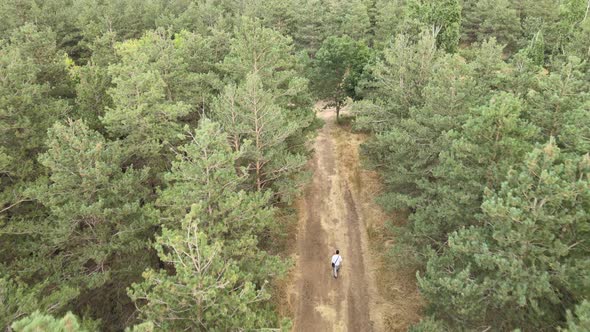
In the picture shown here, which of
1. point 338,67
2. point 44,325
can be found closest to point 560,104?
point 44,325

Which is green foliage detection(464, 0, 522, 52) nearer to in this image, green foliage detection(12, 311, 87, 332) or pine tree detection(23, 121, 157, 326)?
pine tree detection(23, 121, 157, 326)

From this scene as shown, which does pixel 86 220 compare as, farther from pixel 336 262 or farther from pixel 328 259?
pixel 328 259

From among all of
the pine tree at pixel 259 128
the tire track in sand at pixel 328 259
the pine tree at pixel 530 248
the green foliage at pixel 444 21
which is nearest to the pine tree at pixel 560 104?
the pine tree at pixel 530 248

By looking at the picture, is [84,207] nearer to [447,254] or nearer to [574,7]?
[447,254]

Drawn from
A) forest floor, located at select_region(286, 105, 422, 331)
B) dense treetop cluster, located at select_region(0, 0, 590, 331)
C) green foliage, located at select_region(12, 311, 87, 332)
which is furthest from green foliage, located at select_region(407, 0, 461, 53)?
green foliage, located at select_region(12, 311, 87, 332)

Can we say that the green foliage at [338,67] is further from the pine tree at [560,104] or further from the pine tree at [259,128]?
the pine tree at [560,104]

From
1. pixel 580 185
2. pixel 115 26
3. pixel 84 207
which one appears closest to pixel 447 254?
pixel 580 185

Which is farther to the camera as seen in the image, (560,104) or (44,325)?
(560,104)

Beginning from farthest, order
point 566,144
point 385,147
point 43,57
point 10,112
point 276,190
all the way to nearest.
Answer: point 385,147, point 43,57, point 276,190, point 10,112, point 566,144
